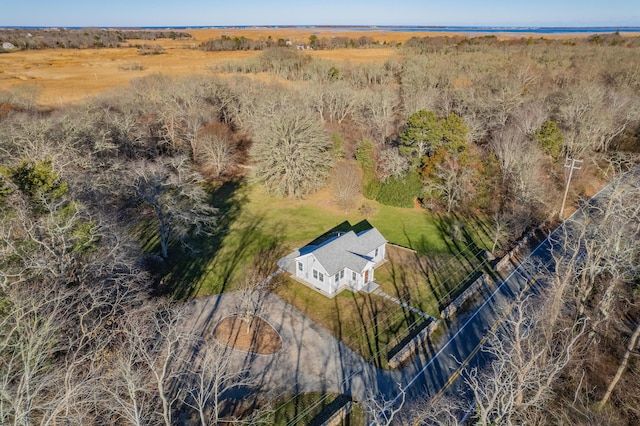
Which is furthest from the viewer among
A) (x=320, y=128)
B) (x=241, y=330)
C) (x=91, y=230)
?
(x=320, y=128)

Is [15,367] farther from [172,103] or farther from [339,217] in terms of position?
[172,103]

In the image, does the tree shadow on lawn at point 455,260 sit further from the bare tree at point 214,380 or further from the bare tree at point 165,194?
the bare tree at point 165,194

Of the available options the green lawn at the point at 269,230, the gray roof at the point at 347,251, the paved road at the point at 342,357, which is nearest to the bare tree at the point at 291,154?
the green lawn at the point at 269,230

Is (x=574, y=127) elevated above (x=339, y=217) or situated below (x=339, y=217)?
above

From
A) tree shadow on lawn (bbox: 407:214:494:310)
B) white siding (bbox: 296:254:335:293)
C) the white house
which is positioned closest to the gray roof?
the white house

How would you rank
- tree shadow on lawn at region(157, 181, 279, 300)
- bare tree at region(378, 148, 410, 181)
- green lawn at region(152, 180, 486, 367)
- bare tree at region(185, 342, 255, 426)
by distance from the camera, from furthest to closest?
bare tree at region(378, 148, 410, 181) → tree shadow on lawn at region(157, 181, 279, 300) → green lawn at region(152, 180, 486, 367) → bare tree at region(185, 342, 255, 426)

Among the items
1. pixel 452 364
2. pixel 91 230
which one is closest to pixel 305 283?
pixel 452 364

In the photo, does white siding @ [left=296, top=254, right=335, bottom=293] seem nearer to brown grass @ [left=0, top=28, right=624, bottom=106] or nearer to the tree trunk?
the tree trunk

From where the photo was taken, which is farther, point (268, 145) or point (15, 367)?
point (268, 145)
